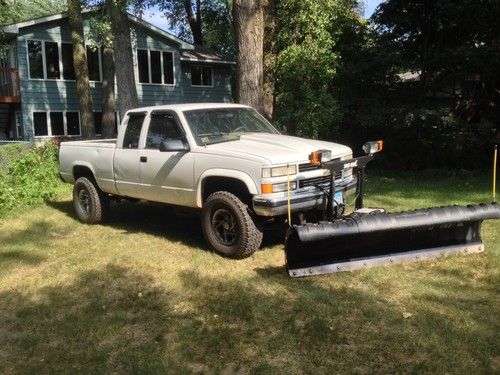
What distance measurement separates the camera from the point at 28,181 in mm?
11047

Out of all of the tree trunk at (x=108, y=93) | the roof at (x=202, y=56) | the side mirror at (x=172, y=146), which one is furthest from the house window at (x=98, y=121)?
the side mirror at (x=172, y=146)

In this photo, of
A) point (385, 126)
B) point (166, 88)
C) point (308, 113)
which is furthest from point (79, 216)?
point (166, 88)

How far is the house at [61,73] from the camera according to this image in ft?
73.0

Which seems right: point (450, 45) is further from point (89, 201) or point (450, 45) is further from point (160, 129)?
point (89, 201)

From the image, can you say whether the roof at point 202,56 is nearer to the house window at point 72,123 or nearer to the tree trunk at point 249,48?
the house window at point 72,123

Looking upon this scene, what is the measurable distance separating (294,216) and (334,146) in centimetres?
121

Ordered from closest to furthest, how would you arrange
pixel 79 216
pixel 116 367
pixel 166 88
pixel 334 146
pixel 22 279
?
pixel 116 367
pixel 22 279
pixel 334 146
pixel 79 216
pixel 166 88

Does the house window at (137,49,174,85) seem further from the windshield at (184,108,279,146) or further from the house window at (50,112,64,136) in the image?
the windshield at (184,108,279,146)

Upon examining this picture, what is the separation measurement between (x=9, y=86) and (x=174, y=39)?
7836 millimetres

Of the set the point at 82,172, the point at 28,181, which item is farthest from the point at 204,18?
the point at 82,172

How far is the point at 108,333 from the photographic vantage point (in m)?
4.43

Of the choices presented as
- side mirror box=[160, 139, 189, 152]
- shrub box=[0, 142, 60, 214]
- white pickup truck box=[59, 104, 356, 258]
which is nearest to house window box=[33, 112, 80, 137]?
shrub box=[0, 142, 60, 214]

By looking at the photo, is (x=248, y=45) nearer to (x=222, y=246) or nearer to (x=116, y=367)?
(x=222, y=246)

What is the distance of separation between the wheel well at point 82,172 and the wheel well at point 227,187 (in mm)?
2839
